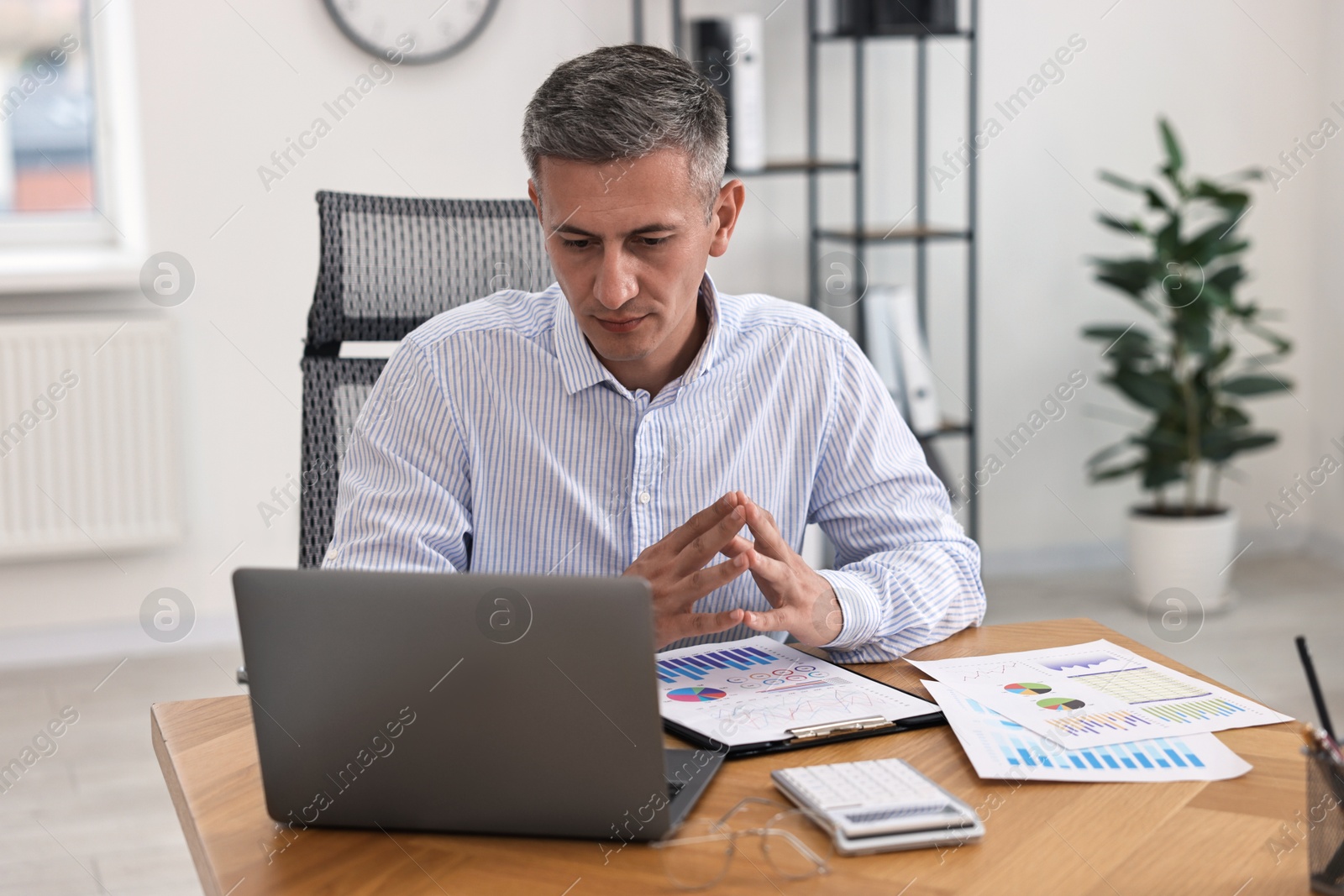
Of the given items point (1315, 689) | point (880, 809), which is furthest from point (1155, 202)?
point (880, 809)

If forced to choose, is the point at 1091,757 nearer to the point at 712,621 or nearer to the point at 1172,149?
the point at 712,621

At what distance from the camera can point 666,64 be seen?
1.33 metres

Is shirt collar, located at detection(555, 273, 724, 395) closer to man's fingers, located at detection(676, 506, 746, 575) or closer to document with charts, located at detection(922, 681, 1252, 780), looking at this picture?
man's fingers, located at detection(676, 506, 746, 575)

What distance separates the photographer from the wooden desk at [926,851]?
2.63 feet

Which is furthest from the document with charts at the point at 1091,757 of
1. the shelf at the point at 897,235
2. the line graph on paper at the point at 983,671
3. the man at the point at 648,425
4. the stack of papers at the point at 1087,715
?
the shelf at the point at 897,235

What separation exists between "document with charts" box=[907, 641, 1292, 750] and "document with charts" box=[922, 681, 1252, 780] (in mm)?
12

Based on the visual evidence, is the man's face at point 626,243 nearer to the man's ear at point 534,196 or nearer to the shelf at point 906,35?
the man's ear at point 534,196


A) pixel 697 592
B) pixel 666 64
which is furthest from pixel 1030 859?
pixel 666 64

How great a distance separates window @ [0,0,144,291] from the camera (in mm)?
3238

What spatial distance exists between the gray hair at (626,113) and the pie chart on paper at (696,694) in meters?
0.51

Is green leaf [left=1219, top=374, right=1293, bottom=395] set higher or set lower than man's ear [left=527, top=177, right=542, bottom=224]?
lower

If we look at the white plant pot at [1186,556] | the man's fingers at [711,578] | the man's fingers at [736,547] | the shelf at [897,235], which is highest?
the shelf at [897,235]

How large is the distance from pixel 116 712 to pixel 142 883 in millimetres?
851

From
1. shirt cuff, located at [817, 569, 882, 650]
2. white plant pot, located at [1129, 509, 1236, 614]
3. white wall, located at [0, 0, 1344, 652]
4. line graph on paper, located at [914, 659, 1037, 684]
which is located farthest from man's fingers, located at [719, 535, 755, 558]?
white plant pot, located at [1129, 509, 1236, 614]
